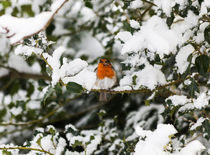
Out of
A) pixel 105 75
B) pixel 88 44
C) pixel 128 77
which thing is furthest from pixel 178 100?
pixel 88 44

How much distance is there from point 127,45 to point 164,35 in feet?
0.45

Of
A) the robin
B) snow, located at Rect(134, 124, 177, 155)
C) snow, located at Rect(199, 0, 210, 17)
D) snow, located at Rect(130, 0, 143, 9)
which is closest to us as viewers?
snow, located at Rect(134, 124, 177, 155)

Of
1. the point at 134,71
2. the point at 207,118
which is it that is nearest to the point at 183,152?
the point at 207,118

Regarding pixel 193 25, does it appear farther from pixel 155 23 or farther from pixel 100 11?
pixel 100 11

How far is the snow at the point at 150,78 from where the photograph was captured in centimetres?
156

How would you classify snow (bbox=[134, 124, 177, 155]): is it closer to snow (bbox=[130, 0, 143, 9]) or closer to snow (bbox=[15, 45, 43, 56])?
snow (bbox=[15, 45, 43, 56])

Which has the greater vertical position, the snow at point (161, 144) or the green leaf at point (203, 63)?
the green leaf at point (203, 63)

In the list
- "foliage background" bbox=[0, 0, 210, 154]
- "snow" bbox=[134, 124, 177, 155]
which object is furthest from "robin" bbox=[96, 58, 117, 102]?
"snow" bbox=[134, 124, 177, 155]

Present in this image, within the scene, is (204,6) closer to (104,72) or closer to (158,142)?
(158,142)

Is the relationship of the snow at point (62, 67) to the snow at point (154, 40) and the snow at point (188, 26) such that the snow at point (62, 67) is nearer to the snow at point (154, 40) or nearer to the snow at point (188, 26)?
the snow at point (154, 40)

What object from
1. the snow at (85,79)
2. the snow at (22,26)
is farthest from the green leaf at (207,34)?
the snow at (22,26)

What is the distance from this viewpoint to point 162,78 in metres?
1.61

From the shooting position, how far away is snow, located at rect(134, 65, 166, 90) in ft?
5.10

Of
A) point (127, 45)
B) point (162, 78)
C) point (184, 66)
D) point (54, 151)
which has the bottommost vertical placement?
point (54, 151)
